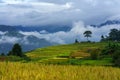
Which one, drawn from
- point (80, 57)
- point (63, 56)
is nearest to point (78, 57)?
point (80, 57)

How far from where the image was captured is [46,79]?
1434 centimetres

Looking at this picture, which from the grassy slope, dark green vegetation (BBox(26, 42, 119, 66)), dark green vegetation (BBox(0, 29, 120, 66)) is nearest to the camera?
dark green vegetation (BBox(0, 29, 120, 66))

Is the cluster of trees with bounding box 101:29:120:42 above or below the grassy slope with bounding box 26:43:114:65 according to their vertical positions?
above

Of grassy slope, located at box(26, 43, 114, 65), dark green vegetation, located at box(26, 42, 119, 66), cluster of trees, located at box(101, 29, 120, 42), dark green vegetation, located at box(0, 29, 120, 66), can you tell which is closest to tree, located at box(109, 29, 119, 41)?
cluster of trees, located at box(101, 29, 120, 42)

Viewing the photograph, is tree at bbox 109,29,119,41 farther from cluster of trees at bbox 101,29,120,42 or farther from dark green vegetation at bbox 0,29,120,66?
dark green vegetation at bbox 0,29,120,66

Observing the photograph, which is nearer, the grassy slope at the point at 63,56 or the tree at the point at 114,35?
the grassy slope at the point at 63,56

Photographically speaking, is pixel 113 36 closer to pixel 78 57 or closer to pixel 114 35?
pixel 114 35

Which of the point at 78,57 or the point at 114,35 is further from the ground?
the point at 114,35

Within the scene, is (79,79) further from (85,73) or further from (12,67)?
(12,67)

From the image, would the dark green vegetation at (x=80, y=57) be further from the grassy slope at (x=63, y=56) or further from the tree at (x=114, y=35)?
the tree at (x=114, y=35)

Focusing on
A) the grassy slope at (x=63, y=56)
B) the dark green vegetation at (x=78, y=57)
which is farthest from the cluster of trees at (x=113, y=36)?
the dark green vegetation at (x=78, y=57)

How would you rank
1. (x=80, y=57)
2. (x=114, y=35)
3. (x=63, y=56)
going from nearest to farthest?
1. (x=80, y=57)
2. (x=63, y=56)
3. (x=114, y=35)

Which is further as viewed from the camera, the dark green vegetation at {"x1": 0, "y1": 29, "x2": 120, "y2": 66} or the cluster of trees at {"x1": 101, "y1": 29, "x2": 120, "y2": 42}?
the cluster of trees at {"x1": 101, "y1": 29, "x2": 120, "y2": 42}

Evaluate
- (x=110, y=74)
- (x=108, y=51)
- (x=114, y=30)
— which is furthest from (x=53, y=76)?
(x=114, y=30)
